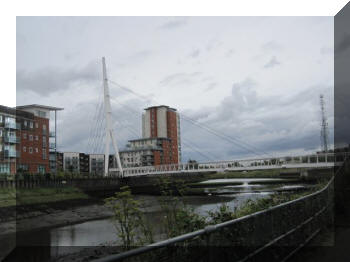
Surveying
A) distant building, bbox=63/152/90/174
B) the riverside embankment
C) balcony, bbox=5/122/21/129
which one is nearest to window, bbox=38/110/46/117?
balcony, bbox=5/122/21/129

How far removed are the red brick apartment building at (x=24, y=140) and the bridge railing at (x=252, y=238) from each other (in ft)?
169

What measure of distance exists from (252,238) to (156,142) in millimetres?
106090

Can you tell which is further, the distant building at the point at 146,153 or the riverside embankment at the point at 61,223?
the distant building at the point at 146,153

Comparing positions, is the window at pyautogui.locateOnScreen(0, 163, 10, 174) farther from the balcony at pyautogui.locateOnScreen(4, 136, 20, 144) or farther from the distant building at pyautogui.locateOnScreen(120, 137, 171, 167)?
the distant building at pyautogui.locateOnScreen(120, 137, 171, 167)

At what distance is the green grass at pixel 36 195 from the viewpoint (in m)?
33.5

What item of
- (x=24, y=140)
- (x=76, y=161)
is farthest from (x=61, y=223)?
(x=76, y=161)

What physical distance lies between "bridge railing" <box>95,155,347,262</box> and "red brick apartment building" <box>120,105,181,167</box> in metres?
95.2

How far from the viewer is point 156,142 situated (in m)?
111

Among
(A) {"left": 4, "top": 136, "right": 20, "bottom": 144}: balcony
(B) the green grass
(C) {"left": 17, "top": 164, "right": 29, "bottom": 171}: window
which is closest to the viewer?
(B) the green grass

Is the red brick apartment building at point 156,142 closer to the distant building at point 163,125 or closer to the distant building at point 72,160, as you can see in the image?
the distant building at point 163,125

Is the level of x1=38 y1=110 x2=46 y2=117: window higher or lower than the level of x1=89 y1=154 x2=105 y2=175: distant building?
higher

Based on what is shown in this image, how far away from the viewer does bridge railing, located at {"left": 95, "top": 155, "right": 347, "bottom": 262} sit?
370 cm

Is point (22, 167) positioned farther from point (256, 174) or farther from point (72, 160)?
point (72, 160)

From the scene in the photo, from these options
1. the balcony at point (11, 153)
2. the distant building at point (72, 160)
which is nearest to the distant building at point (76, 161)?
the distant building at point (72, 160)
